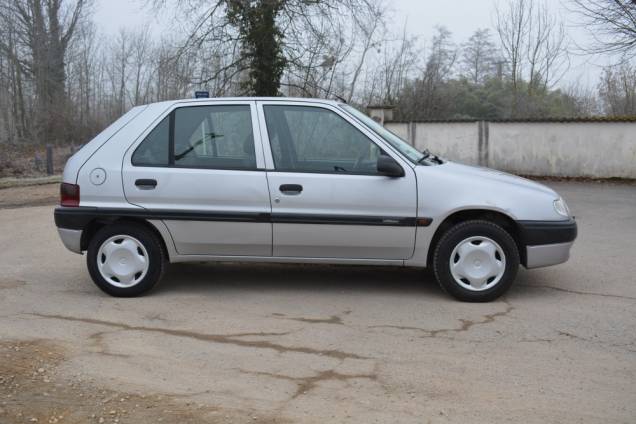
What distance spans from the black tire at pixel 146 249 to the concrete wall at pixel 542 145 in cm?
1366

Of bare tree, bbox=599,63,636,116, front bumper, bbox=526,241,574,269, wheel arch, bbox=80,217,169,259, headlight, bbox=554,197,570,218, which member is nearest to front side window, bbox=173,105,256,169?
wheel arch, bbox=80,217,169,259

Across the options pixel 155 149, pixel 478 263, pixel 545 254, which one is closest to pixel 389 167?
pixel 478 263

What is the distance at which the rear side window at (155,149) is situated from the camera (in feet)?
19.4

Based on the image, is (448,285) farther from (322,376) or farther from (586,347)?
(322,376)

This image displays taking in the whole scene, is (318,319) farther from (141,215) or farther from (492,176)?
(492,176)

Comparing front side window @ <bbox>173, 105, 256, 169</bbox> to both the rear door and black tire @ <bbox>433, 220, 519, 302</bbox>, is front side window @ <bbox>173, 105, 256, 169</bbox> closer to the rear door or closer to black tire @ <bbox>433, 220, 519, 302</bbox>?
the rear door

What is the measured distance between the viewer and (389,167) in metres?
5.61

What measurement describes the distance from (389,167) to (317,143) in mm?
683

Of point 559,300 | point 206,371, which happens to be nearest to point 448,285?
point 559,300

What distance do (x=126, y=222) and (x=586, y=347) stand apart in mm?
3834

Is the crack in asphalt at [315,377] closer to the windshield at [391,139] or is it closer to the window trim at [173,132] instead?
the window trim at [173,132]

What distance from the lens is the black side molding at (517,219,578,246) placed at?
5703mm

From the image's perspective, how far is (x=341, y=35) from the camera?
62.1 feet

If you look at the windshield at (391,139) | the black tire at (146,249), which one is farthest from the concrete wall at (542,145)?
the black tire at (146,249)
